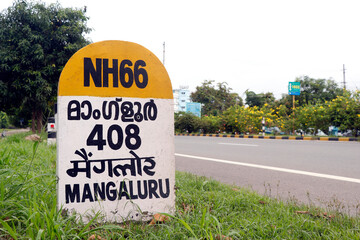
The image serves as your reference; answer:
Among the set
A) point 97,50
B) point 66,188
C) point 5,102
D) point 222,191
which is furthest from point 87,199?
point 5,102

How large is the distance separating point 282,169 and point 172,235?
3.67 meters

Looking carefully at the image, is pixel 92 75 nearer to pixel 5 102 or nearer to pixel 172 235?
pixel 172 235

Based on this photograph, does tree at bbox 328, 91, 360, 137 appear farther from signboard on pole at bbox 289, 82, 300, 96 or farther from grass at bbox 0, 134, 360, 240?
grass at bbox 0, 134, 360, 240

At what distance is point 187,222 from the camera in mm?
1889

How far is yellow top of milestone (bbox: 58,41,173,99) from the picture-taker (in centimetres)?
192

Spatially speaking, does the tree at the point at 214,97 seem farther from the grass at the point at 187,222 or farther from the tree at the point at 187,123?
the grass at the point at 187,222

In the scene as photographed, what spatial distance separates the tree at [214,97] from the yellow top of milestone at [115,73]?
33.2 meters

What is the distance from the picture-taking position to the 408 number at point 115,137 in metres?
1.92

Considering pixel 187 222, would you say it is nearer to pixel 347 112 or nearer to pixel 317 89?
pixel 347 112

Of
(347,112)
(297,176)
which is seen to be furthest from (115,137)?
(347,112)

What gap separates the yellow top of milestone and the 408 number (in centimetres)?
21

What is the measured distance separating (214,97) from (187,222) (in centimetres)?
3346

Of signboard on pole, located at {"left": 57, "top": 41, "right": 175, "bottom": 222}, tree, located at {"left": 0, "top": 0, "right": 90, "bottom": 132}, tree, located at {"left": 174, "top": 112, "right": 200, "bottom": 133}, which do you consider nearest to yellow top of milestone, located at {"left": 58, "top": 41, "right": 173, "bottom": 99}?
signboard on pole, located at {"left": 57, "top": 41, "right": 175, "bottom": 222}

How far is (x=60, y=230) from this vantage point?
4.93 feet
